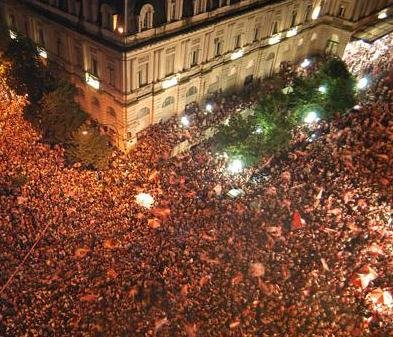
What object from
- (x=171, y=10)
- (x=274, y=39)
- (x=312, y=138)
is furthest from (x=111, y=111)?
(x=274, y=39)

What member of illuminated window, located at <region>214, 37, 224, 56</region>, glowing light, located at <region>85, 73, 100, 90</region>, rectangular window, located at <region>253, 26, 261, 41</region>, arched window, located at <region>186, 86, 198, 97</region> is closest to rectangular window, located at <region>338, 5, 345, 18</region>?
rectangular window, located at <region>253, 26, 261, 41</region>

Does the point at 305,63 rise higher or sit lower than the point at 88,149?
lower

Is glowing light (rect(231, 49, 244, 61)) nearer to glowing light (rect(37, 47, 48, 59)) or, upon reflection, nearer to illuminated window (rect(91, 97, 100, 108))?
illuminated window (rect(91, 97, 100, 108))

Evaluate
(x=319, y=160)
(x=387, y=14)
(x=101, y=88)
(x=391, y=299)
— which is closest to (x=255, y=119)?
(x=319, y=160)

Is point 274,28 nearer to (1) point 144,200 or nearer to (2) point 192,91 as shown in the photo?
(2) point 192,91

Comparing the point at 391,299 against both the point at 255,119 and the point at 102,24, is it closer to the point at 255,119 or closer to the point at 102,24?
the point at 255,119

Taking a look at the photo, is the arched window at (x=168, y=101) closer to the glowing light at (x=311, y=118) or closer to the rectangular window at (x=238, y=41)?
the rectangular window at (x=238, y=41)
